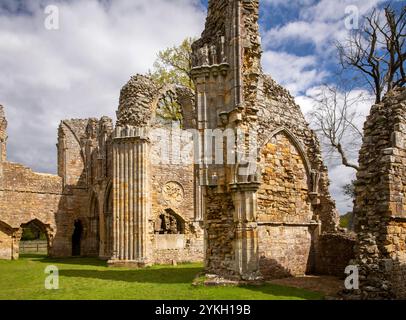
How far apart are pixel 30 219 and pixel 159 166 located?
30.8 feet

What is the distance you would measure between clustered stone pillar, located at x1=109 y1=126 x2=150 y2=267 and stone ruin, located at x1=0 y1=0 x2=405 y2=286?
43 millimetres

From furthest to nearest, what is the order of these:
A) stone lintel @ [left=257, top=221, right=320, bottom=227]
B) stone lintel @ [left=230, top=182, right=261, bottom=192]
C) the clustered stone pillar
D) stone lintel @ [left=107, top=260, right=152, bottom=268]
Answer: the clustered stone pillar < stone lintel @ [left=107, top=260, right=152, bottom=268] < stone lintel @ [left=257, top=221, right=320, bottom=227] < stone lintel @ [left=230, top=182, right=261, bottom=192]

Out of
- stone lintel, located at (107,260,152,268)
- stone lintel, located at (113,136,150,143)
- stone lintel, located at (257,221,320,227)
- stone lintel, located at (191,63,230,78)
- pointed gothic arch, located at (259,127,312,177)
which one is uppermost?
stone lintel, located at (191,63,230,78)

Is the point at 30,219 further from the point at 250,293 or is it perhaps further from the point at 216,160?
the point at 250,293

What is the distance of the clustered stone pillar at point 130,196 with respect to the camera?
18062mm

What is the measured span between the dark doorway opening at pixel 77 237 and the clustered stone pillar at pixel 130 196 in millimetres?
10769

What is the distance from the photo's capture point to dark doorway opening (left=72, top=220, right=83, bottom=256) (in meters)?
28.2

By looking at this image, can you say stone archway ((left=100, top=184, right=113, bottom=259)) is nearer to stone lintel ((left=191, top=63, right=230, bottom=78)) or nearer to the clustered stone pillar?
the clustered stone pillar

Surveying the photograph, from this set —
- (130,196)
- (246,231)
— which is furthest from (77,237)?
(246,231)

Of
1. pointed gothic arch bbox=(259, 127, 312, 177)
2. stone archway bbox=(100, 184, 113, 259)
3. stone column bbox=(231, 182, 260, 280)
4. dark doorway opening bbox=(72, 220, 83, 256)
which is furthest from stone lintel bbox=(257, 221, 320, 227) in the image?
dark doorway opening bbox=(72, 220, 83, 256)

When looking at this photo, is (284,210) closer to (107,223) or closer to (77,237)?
(107,223)

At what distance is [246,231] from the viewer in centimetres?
1105

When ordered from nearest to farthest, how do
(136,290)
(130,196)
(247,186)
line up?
1. (136,290)
2. (247,186)
3. (130,196)

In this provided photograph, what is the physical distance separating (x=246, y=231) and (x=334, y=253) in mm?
4390
